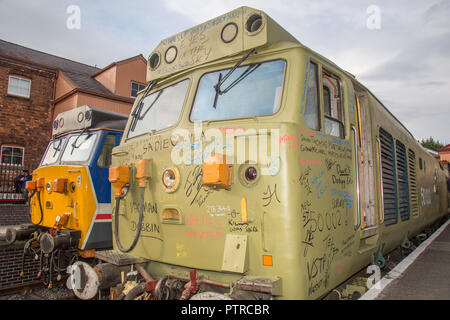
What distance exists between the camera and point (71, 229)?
566 cm

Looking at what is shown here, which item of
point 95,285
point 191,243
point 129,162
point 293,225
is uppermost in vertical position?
point 129,162

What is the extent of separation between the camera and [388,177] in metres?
4.45

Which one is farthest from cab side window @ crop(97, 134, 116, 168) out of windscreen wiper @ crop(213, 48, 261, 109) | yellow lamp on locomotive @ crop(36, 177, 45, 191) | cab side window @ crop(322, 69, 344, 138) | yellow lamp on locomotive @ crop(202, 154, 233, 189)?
cab side window @ crop(322, 69, 344, 138)

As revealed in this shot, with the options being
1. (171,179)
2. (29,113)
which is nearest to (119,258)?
(171,179)

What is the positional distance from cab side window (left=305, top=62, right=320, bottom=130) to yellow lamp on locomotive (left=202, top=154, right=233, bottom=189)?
2.66ft

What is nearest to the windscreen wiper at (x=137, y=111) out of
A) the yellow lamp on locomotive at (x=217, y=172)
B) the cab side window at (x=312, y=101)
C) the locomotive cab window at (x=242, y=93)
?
the locomotive cab window at (x=242, y=93)

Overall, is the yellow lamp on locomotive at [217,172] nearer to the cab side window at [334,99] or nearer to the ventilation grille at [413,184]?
the cab side window at [334,99]

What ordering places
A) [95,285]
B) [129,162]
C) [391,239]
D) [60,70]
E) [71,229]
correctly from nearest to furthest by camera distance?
1. [95,285]
2. [129,162]
3. [391,239]
4. [71,229]
5. [60,70]

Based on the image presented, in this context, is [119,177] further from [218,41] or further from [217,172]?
[218,41]

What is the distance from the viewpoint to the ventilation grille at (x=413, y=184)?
227 inches

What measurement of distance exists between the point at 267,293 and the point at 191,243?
0.85m

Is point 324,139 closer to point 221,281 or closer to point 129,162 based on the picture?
point 221,281

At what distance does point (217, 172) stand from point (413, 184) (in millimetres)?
4837

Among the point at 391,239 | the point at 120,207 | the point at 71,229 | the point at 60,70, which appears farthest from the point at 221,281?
the point at 60,70
